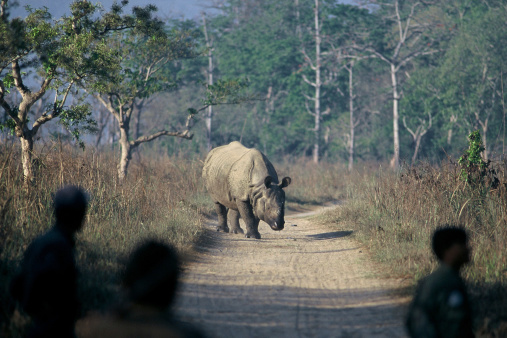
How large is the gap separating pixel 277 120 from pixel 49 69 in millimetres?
26849

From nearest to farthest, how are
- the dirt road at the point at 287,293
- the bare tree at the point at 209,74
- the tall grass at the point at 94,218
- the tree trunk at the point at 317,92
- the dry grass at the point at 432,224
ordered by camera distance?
the dirt road at the point at 287,293 < the tall grass at the point at 94,218 < the dry grass at the point at 432,224 < the tree trunk at the point at 317,92 < the bare tree at the point at 209,74

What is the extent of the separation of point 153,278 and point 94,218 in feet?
17.1

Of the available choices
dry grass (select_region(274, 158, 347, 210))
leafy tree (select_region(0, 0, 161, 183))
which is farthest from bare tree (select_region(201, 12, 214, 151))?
leafy tree (select_region(0, 0, 161, 183))

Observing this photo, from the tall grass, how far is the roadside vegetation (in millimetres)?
3034

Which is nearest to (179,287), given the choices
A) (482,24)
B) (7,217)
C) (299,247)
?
(7,217)

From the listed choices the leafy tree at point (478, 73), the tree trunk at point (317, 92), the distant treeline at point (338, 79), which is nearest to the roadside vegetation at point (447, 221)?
the distant treeline at point (338, 79)

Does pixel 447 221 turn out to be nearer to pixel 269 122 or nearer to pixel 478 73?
pixel 478 73

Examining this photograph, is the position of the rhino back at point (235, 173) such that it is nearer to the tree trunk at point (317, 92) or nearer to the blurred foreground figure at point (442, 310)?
the blurred foreground figure at point (442, 310)

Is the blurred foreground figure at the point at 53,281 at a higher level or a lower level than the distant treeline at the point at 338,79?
lower

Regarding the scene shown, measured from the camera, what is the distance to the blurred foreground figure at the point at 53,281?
3567 mm

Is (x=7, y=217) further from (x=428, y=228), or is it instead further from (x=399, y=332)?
(x=428, y=228)

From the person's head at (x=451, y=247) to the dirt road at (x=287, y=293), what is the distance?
1129 mm

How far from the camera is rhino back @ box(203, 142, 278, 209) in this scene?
10.7 metres

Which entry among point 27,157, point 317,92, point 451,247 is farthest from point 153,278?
point 317,92
